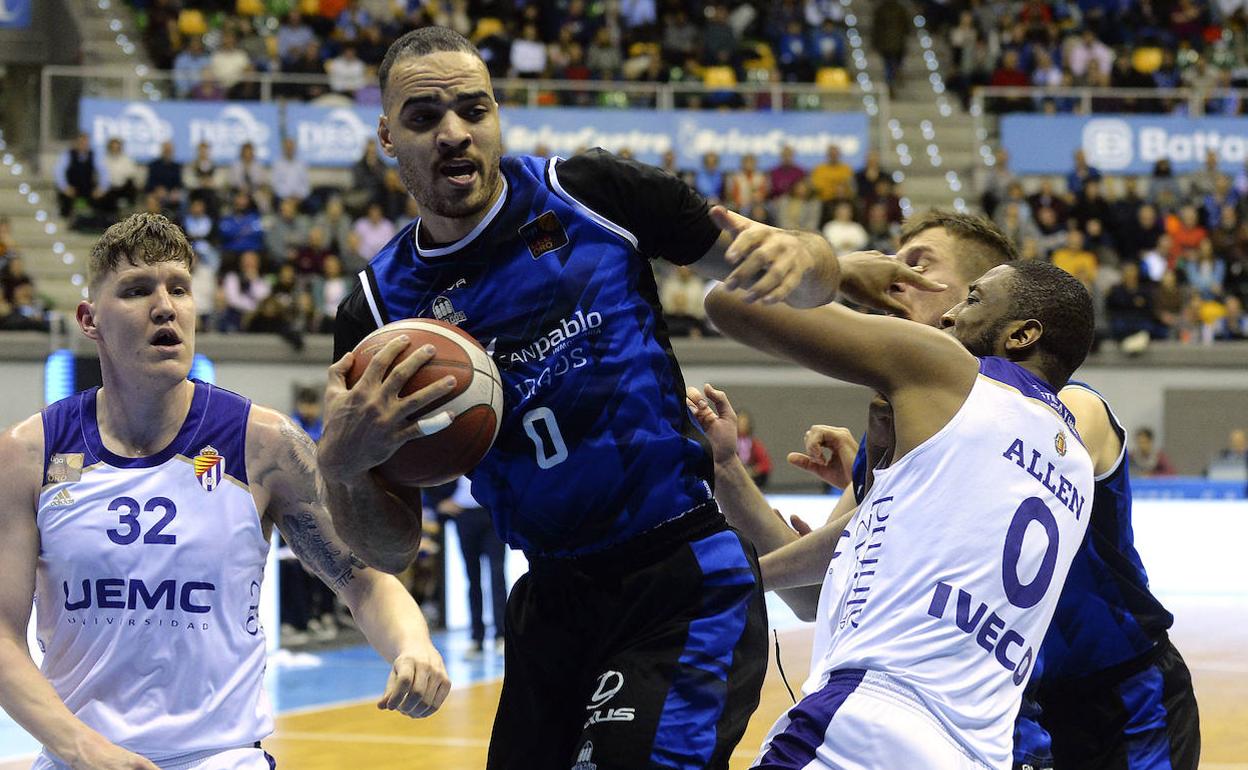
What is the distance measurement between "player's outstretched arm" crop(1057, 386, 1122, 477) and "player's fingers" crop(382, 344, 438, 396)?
57.1 inches

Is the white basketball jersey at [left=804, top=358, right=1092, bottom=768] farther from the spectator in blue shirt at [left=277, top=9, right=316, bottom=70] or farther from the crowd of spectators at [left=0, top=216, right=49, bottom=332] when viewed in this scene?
the spectator in blue shirt at [left=277, top=9, right=316, bottom=70]

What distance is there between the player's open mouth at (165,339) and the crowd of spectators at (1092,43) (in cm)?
1831

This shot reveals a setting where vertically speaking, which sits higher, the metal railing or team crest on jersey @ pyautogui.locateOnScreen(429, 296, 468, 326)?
the metal railing

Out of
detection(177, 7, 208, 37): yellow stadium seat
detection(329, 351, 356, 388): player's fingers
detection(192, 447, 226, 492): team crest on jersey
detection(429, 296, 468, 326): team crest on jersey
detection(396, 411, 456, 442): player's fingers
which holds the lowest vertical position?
detection(192, 447, 226, 492): team crest on jersey

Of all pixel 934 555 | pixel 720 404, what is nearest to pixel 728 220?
pixel 934 555

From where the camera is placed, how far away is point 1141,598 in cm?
401

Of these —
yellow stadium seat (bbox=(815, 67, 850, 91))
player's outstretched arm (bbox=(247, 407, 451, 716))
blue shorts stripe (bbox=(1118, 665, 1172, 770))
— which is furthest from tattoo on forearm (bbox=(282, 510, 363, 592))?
yellow stadium seat (bbox=(815, 67, 850, 91))

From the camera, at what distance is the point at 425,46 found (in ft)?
12.3

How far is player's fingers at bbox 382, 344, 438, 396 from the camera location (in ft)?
10.7

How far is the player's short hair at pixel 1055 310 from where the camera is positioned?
3369mm

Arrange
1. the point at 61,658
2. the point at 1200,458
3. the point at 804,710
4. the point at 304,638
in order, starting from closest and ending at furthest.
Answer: the point at 804,710 < the point at 61,658 < the point at 304,638 < the point at 1200,458

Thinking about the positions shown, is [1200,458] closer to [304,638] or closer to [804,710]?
[304,638]

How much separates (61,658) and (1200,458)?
51.5 ft

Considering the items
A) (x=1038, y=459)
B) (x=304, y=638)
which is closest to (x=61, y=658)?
(x=1038, y=459)
